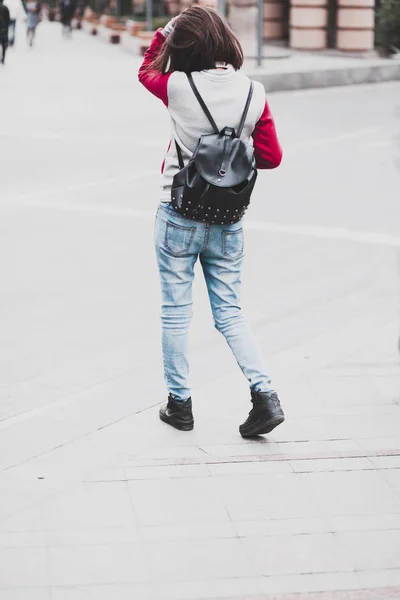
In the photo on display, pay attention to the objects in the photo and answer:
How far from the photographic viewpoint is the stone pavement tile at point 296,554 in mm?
3744

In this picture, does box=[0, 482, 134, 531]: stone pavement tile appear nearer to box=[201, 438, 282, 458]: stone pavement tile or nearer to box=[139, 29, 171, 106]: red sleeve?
box=[201, 438, 282, 458]: stone pavement tile

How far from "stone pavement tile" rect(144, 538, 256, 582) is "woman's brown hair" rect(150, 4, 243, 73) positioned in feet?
5.96

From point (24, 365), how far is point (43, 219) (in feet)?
12.0

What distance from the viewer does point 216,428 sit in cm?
501

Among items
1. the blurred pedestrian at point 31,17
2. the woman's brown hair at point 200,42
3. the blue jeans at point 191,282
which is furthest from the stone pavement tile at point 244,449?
the blurred pedestrian at point 31,17

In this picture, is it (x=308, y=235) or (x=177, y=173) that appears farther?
(x=308, y=235)

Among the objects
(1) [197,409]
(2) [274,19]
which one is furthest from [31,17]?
(1) [197,409]

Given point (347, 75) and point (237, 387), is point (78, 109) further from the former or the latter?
point (237, 387)

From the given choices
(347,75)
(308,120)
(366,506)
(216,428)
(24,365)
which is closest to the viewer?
(366,506)

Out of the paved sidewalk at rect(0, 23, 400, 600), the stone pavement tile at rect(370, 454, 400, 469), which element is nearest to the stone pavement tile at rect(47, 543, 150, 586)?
the paved sidewalk at rect(0, 23, 400, 600)

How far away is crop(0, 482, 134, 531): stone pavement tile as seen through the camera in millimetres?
4031

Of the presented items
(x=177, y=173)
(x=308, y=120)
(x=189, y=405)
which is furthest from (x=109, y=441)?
(x=308, y=120)

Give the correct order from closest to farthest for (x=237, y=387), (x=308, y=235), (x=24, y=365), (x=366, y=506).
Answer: (x=366, y=506) < (x=237, y=387) < (x=24, y=365) < (x=308, y=235)

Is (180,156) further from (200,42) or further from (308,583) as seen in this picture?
(308,583)
